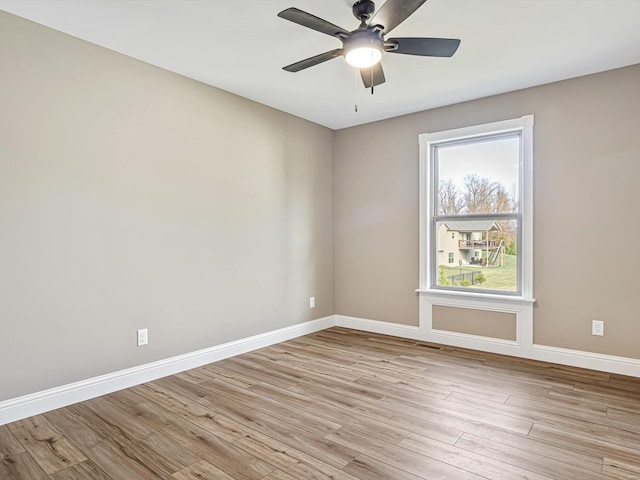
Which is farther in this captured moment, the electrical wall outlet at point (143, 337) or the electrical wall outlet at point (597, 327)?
the electrical wall outlet at point (597, 327)

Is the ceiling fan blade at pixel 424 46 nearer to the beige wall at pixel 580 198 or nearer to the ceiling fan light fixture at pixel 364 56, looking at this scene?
the ceiling fan light fixture at pixel 364 56

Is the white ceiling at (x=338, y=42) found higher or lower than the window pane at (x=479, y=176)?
higher

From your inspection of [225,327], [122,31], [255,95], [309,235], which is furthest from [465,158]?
[122,31]

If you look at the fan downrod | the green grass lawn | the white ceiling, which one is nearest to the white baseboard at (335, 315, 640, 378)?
the green grass lawn

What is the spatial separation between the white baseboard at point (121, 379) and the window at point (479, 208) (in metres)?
2.03

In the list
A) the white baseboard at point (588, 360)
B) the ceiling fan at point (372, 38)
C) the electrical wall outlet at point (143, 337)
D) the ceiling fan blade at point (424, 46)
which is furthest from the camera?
the white baseboard at point (588, 360)

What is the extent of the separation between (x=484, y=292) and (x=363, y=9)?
9.74 feet

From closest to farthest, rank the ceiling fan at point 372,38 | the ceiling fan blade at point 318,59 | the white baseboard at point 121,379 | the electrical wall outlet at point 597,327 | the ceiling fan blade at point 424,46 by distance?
the ceiling fan at point 372,38
the ceiling fan blade at point 424,46
the ceiling fan blade at point 318,59
the white baseboard at point 121,379
the electrical wall outlet at point 597,327

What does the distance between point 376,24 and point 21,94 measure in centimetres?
231

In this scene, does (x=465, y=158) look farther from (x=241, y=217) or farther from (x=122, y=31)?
(x=122, y=31)

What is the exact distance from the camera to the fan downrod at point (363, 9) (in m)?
2.27

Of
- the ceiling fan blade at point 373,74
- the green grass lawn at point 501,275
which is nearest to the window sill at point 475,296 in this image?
the green grass lawn at point 501,275

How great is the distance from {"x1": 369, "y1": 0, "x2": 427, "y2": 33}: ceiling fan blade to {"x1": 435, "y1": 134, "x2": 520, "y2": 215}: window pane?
2.30 metres

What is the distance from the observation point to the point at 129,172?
3035mm
